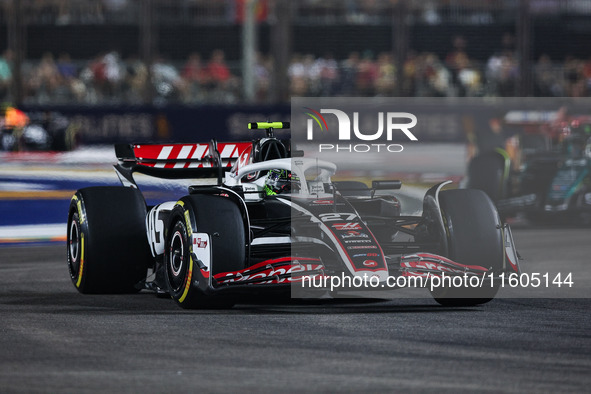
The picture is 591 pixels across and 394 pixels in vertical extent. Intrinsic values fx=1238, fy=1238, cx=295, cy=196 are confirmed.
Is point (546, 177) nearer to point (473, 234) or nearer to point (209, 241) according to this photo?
point (473, 234)

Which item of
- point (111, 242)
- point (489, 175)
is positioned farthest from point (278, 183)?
point (489, 175)

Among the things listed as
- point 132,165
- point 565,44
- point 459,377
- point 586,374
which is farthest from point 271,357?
point 565,44

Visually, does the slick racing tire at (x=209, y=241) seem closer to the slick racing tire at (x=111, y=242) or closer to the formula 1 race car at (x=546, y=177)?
the slick racing tire at (x=111, y=242)

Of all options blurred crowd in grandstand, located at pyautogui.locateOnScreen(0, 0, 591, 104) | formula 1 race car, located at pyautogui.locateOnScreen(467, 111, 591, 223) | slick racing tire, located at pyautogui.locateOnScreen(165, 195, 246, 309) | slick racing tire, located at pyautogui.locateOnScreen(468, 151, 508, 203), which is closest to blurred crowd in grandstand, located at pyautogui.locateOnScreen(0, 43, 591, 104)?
blurred crowd in grandstand, located at pyautogui.locateOnScreen(0, 0, 591, 104)

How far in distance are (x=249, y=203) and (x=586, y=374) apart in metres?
3.48

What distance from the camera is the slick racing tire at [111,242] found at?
29.5ft

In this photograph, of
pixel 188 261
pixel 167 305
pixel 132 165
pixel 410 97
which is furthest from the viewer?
pixel 410 97

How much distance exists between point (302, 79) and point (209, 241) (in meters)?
13.4

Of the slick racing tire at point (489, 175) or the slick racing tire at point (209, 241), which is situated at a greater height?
the slick racing tire at point (209, 241)

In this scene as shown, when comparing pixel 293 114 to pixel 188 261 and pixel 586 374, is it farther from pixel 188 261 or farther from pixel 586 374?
pixel 586 374

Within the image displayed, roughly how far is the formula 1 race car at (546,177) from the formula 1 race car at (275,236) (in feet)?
20.5

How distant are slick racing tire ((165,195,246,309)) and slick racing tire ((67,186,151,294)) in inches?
31.6

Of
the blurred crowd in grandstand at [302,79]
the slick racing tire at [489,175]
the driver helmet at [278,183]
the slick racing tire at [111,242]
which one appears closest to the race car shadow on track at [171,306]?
the slick racing tire at [111,242]

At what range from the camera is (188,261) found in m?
8.05
